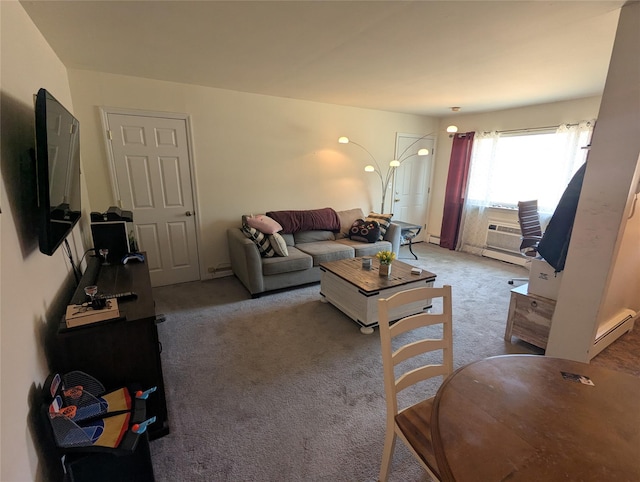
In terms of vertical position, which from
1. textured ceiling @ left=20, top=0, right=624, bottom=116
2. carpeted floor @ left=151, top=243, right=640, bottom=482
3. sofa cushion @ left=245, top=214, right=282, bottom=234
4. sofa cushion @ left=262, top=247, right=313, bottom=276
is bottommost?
carpeted floor @ left=151, top=243, right=640, bottom=482

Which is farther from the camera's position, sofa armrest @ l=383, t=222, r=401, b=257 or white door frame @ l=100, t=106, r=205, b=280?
sofa armrest @ l=383, t=222, r=401, b=257

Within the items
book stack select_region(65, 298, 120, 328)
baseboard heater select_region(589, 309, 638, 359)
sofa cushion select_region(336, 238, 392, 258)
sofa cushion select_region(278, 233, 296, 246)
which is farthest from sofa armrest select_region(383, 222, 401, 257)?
book stack select_region(65, 298, 120, 328)

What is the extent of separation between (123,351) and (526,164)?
5232 mm

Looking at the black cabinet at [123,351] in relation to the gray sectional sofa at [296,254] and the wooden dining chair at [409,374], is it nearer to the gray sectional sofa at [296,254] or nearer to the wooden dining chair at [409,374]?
the wooden dining chair at [409,374]

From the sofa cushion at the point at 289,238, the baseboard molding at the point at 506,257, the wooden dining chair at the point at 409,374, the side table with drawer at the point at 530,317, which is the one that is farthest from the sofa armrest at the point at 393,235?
the wooden dining chair at the point at 409,374

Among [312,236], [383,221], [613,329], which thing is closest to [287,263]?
[312,236]

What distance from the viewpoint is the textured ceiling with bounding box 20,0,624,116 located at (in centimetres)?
170

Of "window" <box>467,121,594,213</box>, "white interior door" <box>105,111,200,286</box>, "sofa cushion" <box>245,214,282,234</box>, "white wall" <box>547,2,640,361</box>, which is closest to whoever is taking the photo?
"white wall" <box>547,2,640,361</box>

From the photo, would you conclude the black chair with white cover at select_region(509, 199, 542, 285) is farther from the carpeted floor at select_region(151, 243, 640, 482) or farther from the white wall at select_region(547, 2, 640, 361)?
the white wall at select_region(547, 2, 640, 361)

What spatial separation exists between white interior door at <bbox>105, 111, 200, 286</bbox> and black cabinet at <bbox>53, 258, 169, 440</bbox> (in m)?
1.87

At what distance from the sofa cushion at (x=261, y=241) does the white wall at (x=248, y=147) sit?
0.60 metres

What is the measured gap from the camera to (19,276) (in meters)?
1.16

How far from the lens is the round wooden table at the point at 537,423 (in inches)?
29.3

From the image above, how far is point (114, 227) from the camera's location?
2.35 m
